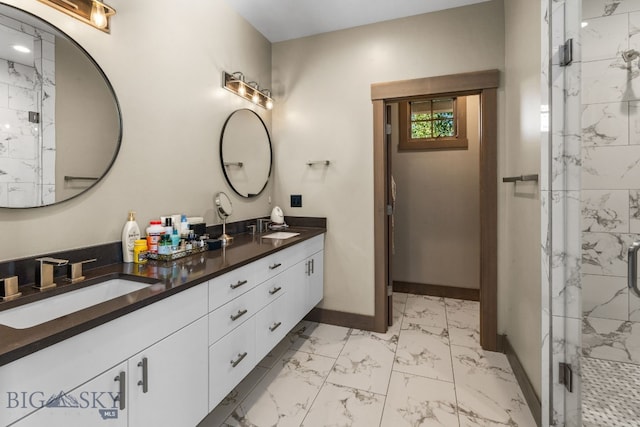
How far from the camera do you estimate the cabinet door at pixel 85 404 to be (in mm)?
711

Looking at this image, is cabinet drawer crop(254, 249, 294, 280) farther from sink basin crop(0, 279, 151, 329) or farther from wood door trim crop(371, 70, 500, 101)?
wood door trim crop(371, 70, 500, 101)

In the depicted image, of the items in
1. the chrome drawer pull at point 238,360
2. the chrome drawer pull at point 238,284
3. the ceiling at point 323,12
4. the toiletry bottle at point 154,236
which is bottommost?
the chrome drawer pull at point 238,360

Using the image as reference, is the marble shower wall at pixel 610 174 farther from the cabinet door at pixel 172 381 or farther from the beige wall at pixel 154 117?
the beige wall at pixel 154 117

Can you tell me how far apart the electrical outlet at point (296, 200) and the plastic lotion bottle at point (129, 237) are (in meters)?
1.47

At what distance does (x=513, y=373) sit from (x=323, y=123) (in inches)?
93.5

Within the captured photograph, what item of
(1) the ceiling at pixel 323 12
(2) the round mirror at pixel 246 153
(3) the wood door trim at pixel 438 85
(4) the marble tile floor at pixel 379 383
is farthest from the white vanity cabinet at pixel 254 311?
(1) the ceiling at pixel 323 12

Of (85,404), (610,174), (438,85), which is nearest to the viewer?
(85,404)

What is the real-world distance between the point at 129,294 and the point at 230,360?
2.07 ft

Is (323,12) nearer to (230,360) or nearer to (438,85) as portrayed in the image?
(438,85)

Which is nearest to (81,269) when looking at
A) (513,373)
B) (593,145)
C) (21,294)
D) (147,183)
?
(21,294)

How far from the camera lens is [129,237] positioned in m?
1.43

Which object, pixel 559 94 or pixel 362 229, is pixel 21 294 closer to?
pixel 362 229

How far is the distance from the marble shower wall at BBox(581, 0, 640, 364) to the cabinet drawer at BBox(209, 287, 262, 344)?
6.78ft

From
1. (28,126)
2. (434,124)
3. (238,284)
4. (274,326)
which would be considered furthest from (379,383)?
(434,124)
